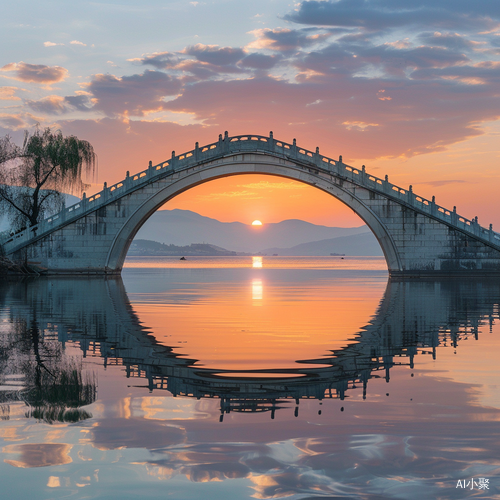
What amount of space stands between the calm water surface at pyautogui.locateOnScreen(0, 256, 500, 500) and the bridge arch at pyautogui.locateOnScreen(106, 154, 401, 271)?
2748 cm

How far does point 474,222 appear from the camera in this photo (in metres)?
38.3

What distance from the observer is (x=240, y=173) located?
4075 centimetres

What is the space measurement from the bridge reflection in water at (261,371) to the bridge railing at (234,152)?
20.9 meters

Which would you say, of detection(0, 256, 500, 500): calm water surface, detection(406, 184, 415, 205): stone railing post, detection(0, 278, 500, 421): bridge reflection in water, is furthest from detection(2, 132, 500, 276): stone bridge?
detection(0, 256, 500, 500): calm water surface

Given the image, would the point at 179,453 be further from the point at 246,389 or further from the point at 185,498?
the point at 246,389

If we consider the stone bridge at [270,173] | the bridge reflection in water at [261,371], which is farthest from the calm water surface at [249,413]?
the stone bridge at [270,173]

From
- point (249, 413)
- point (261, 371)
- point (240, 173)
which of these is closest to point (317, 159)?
point (240, 173)

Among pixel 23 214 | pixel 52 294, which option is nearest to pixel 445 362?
pixel 52 294

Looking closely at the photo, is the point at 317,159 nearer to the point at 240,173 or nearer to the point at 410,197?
the point at 240,173

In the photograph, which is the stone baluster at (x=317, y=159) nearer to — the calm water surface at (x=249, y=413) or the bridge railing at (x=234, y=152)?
the bridge railing at (x=234, y=152)

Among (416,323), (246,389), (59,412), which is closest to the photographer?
(59,412)

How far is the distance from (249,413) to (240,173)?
35780 millimetres

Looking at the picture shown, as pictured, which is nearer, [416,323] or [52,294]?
[416,323]

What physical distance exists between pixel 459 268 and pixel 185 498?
122 feet
